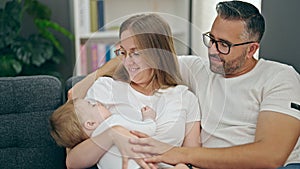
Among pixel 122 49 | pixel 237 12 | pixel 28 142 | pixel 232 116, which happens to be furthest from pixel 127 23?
pixel 28 142

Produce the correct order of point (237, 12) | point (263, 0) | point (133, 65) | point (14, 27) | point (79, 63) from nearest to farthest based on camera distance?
point (133, 65)
point (237, 12)
point (79, 63)
point (263, 0)
point (14, 27)

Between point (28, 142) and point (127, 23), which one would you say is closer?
point (127, 23)

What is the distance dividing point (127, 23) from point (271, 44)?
87 centimetres

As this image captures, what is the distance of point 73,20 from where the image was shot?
9.57 feet

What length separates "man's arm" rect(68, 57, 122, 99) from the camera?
1.47 metres

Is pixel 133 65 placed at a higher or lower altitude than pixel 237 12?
lower

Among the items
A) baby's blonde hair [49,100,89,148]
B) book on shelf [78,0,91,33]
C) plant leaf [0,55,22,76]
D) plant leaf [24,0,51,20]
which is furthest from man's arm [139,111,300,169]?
plant leaf [24,0,51,20]

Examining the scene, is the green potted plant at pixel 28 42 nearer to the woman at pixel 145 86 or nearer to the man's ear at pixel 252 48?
the woman at pixel 145 86

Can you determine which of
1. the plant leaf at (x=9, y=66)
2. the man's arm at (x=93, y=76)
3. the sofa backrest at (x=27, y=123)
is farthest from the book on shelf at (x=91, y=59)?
the plant leaf at (x=9, y=66)

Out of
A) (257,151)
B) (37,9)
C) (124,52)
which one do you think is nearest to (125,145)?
(124,52)

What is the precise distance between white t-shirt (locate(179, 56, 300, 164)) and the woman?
11 cm

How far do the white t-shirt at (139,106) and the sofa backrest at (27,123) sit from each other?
0.34 metres

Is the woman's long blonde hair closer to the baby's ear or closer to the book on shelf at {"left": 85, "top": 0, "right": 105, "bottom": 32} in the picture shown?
the baby's ear

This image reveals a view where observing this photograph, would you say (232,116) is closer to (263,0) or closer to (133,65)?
(133,65)
